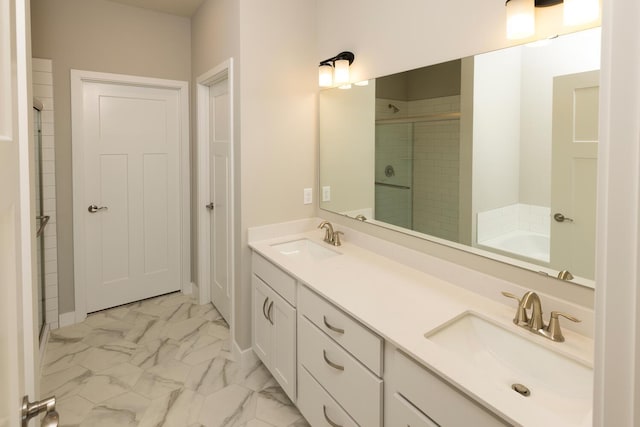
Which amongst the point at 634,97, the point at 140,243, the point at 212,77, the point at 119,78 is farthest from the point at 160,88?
the point at 634,97

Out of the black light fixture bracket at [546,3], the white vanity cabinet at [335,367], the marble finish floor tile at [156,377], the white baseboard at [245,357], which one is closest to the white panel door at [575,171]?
the black light fixture bracket at [546,3]

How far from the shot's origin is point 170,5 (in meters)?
2.95

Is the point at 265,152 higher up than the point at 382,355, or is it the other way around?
the point at 265,152

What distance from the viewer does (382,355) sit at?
126 centimetres

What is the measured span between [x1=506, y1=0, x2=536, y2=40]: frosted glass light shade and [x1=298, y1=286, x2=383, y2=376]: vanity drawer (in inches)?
49.1

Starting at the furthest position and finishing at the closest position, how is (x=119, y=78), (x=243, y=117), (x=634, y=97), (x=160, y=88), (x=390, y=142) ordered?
(x=160, y=88), (x=119, y=78), (x=243, y=117), (x=390, y=142), (x=634, y=97)

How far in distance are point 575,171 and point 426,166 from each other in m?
0.68

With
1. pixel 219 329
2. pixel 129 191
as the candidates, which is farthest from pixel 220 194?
pixel 219 329

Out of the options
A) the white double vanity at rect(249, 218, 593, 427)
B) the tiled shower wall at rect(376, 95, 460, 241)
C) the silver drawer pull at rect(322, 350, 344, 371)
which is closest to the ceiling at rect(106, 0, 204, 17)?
the tiled shower wall at rect(376, 95, 460, 241)

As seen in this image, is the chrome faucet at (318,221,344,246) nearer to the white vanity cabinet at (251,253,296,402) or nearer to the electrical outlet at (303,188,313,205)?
the electrical outlet at (303,188,313,205)

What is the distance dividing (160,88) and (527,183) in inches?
121

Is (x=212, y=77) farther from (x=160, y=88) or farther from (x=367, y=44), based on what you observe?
(x=367, y=44)

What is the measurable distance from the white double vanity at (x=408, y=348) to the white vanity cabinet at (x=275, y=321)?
0.01m

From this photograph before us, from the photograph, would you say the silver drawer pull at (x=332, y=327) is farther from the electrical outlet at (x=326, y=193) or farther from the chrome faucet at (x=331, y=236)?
the electrical outlet at (x=326, y=193)
